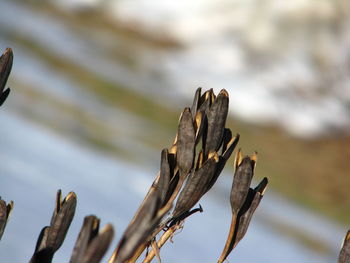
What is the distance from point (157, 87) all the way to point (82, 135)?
1525 millimetres

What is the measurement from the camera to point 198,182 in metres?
0.61

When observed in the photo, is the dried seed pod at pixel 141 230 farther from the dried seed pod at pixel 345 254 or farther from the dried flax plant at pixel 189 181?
the dried seed pod at pixel 345 254

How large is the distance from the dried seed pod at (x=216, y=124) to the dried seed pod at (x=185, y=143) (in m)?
0.02

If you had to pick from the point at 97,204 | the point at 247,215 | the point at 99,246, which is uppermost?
the point at 97,204

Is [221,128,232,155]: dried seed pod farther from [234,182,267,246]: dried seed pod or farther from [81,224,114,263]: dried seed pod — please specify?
[81,224,114,263]: dried seed pod

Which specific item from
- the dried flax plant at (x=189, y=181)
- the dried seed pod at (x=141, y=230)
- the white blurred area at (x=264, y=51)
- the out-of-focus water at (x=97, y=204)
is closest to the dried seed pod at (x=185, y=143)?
the dried flax plant at (x=189, y=181)

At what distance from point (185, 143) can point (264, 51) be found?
524 centimetres

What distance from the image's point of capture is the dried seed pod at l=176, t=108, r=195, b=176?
594 mm

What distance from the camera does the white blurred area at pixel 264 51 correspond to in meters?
5.20

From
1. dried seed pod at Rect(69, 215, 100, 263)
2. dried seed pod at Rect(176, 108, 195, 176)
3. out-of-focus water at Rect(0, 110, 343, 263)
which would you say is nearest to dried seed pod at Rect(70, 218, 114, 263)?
dried seed pod at Rect(69, 215, 100, 263)

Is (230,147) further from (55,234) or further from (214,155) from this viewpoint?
(55,234)

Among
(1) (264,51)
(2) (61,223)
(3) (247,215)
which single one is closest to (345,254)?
(3) (247,215)

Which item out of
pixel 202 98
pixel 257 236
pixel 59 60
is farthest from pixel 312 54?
pixel 202 98

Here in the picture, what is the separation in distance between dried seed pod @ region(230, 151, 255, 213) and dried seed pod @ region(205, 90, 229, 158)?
0.08ft
